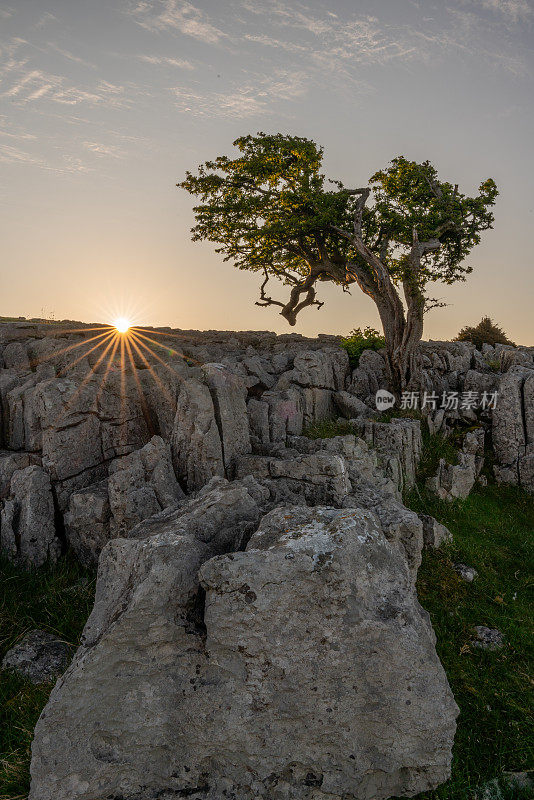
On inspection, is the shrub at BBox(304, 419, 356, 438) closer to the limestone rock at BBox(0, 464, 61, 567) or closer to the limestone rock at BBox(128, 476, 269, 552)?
the limestone rock at BBox(128, 476, 269, 552)

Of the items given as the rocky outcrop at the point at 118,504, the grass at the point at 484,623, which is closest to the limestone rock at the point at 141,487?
the rocky outcrop at the point at 118,504

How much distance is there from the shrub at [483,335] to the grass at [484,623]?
16608 mm

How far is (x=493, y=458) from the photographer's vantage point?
18.9 metres

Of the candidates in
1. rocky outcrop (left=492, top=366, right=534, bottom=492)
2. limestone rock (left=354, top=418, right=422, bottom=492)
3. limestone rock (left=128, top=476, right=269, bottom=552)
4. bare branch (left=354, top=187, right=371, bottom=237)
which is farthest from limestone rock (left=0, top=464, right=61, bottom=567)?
bare branch (left=354, top=187, right=371, bottom=237)

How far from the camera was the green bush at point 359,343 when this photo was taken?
22.7 m

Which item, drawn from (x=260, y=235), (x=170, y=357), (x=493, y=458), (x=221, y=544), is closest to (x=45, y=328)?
(x=170, y=357)

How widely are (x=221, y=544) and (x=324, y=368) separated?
13392mm

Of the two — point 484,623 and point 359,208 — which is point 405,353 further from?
point 484,623

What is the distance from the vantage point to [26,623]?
8062 millimetres

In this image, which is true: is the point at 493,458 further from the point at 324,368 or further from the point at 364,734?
the point at 364,734

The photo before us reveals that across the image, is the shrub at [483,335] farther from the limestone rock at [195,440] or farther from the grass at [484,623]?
the limestone rock at [195,440]

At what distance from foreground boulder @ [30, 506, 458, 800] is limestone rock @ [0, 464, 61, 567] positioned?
5129mm

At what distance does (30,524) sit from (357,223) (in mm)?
18250

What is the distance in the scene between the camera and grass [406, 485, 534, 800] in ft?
21.2
